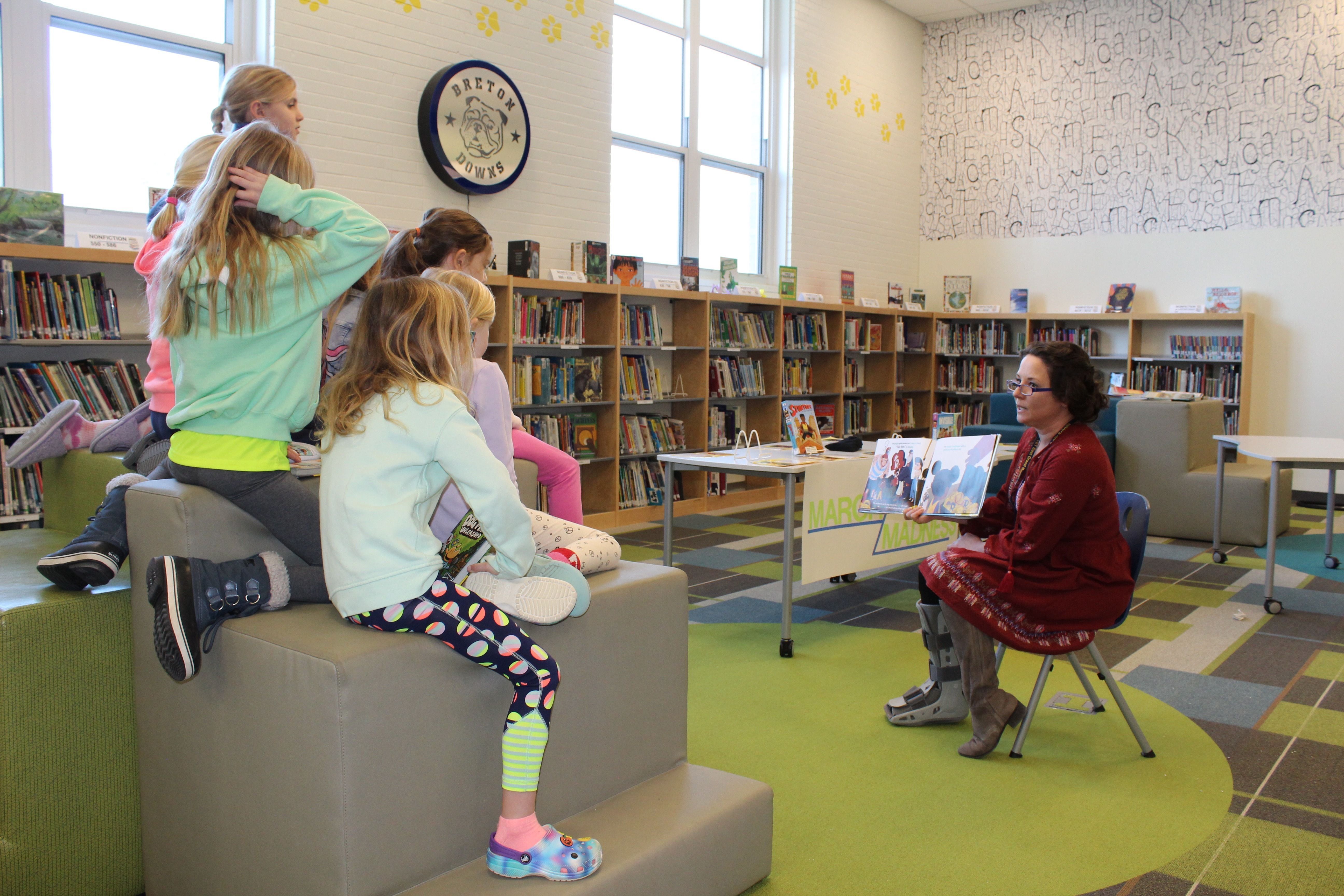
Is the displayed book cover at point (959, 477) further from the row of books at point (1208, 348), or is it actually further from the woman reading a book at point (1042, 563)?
the row of books at point (1208, 348)

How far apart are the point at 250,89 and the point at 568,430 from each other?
403cm

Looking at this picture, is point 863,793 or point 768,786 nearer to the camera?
point 768,786

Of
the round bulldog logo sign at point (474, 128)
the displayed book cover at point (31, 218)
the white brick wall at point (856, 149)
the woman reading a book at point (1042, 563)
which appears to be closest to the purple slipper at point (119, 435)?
the displayed book cover at point (31, 218)

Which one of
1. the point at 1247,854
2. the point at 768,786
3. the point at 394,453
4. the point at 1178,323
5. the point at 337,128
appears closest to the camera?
the point at 394,453

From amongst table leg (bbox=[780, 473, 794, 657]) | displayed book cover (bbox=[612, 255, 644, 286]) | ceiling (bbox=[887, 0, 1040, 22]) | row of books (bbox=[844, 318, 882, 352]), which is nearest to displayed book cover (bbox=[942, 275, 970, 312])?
row of books (bbox=[844, 318, 882, 352])

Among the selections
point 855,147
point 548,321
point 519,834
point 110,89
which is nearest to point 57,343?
point 110,89

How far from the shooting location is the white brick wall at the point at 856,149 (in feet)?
27.9

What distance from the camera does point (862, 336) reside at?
28.5 feet

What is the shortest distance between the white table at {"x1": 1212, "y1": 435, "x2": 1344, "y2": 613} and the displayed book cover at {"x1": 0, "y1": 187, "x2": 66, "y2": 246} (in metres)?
5.23

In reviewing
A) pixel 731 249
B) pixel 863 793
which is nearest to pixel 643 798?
pixel 863 793

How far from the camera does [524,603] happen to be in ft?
5.64

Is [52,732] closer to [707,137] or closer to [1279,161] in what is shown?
[707,137]

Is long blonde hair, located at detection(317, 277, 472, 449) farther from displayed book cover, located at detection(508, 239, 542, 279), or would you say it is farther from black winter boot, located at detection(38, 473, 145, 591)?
displayed book cover, located at detection(508, 239, 542, 279)

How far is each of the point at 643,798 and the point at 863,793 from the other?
2.70 ft
